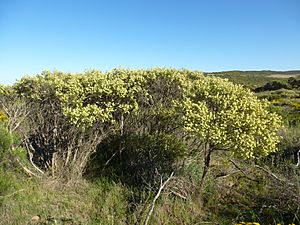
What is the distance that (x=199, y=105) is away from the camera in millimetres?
5504

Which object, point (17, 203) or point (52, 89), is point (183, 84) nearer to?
point (52, 89)

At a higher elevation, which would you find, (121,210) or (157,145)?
(157,145)

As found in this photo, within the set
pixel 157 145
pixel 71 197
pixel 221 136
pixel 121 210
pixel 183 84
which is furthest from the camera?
pixel 183 84

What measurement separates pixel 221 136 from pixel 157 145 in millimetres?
1699

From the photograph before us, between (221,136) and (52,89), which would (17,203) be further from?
(221,136)

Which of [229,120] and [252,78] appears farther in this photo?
[252,78]

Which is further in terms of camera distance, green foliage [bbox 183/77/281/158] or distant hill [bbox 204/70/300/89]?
distant hill [bbox 204/70/300/89]

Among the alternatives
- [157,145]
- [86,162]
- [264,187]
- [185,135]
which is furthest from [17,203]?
[264,187]

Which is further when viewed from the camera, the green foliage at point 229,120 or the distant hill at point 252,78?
the distant hill at point 252,78

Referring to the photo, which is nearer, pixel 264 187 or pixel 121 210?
pixel 121 210

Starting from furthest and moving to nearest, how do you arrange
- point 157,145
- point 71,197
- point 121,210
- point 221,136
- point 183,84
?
point 183,84 → point 157,145 → point 71,197 → point 121,210 → point 221,136

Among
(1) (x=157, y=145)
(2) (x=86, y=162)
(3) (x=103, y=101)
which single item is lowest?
(2) (x=86, y=162)

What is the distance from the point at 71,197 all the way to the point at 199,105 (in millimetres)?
2930

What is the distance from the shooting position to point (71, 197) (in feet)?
20.3
